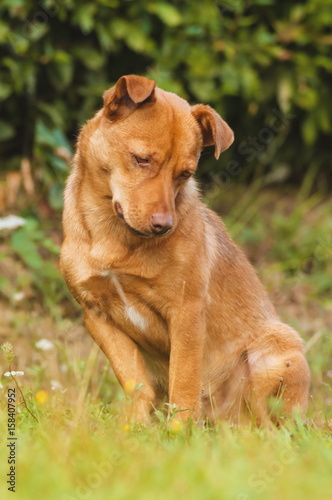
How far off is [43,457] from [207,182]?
18.0 ft

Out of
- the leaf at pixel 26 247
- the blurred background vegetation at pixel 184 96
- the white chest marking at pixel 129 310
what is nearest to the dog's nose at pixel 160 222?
the white chest marking at pixel 129 310

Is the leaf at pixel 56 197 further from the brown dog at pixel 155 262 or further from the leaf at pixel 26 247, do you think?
the brown dog at pixel 155 262

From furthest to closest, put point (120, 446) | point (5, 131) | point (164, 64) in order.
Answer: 1. point (164, 64)
2. point (5, 131)
3. point (120, 446)

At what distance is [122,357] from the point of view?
427cm

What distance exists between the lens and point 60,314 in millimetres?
6168

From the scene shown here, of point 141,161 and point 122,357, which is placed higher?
point 141,161

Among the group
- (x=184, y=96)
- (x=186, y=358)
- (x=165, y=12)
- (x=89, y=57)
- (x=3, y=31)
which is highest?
(x=165, y=12)

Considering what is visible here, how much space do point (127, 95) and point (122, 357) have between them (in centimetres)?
137

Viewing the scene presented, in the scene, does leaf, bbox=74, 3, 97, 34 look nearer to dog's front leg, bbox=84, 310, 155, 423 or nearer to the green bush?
the green bush

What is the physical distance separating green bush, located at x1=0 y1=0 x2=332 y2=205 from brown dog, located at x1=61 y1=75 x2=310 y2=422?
7.32 ft

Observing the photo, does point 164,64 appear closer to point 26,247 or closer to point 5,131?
point 5,131

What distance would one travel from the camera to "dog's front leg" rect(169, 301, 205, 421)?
4086 millimetres

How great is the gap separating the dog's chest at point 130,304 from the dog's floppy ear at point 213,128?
2.60 feet

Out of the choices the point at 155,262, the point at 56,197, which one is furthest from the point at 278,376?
the point at 56,197
